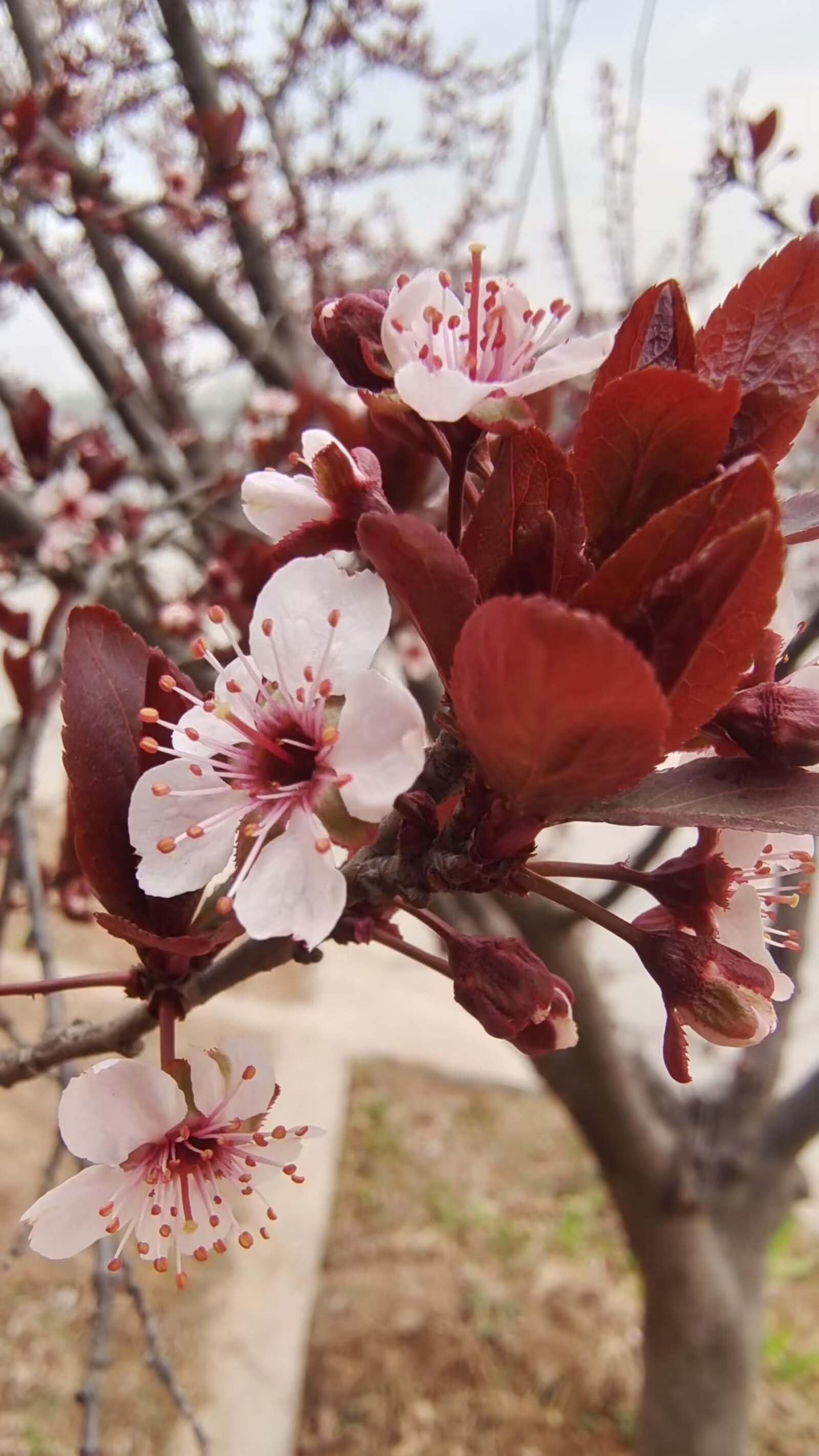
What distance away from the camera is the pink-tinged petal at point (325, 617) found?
48 cm

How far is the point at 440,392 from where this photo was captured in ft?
1.49

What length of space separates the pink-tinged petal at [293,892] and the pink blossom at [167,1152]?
0.14 m

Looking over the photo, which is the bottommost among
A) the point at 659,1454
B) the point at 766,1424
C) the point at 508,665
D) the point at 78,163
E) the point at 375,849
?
the point at 766,1424

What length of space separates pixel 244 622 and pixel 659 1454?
1720mm

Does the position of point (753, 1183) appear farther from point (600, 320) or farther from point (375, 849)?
point (600, 320)

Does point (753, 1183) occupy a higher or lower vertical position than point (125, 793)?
lower

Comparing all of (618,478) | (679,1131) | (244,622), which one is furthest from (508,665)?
(679,1131)

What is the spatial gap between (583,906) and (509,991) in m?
0.06

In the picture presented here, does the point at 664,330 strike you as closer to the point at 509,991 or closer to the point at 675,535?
the point at 675,535

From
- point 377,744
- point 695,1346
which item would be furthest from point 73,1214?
point 695,1346

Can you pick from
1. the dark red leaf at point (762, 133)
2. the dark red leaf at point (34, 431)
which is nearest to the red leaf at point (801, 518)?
the dark red leaf at point (762, 133)

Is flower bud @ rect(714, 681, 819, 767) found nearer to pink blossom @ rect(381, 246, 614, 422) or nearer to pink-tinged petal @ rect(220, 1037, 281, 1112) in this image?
pink blossom @ rect(381, 246, 614, 422)

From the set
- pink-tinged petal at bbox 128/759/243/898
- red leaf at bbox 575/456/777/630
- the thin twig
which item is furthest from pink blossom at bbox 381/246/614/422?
the thin twig

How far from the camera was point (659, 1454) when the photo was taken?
184 centimetres
